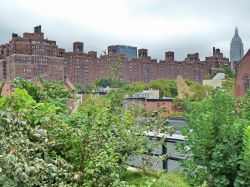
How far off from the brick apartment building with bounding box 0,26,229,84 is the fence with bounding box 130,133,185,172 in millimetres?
50049

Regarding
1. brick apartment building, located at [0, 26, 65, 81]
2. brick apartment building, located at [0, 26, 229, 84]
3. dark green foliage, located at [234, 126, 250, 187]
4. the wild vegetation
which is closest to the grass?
the wild vegetation

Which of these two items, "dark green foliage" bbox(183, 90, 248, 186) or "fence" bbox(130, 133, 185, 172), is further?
"fence" bbox(130, 133, 185, 172)

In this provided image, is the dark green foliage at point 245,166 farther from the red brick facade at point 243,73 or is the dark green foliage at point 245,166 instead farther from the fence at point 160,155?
the red brick facade at point 243,73

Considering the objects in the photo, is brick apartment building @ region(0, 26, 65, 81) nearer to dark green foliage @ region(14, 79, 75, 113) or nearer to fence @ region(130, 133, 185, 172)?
dark green foliage @ region(14, 79, 75, 113)

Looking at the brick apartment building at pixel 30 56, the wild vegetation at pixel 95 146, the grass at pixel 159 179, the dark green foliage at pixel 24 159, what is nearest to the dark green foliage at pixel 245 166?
the wild vegetation at pixel 95 146

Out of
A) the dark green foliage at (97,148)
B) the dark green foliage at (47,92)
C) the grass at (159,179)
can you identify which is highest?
the dark green foliage at (47,92)

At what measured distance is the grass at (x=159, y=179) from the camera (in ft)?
19.1

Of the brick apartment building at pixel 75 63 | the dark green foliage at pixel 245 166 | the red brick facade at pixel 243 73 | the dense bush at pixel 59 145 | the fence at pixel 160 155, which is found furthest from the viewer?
the brick apartment building at pixel 75 63

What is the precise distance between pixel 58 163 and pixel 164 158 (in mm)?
3251

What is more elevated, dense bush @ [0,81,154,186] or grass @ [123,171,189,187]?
dense bush @ [0,81,154,186]

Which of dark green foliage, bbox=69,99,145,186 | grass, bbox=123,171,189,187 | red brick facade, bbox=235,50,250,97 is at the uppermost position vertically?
red brick facade, bbox=235,50,250,97

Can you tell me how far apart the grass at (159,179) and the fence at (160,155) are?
0.84 feet

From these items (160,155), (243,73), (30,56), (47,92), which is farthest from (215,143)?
(30,56)

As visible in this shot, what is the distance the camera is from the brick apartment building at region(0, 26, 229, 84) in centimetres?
6931
